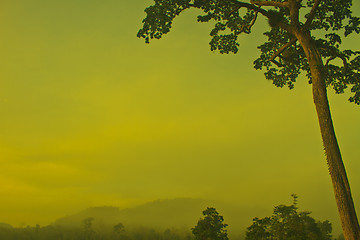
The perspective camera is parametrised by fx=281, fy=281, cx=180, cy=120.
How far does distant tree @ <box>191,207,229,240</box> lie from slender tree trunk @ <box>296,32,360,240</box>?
32.5 metres

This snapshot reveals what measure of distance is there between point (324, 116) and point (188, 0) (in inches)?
383

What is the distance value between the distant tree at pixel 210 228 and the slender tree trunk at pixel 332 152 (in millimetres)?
32490

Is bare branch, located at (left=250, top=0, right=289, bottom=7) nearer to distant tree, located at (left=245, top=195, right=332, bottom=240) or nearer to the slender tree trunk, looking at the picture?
the slender tree trunk

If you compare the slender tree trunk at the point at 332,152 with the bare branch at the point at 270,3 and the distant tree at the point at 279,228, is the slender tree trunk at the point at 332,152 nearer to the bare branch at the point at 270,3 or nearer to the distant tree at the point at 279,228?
the bare branch at the point at 270,3

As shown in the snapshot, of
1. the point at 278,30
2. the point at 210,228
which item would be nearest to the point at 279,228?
the point at 210,228

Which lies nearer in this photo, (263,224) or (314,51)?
(314,51)

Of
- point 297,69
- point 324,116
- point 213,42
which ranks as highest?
point 213,42

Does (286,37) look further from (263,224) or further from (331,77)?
(263,224)

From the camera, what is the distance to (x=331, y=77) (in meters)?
16.8

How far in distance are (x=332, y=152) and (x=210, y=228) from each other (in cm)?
3323

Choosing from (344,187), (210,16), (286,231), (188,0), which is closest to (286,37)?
(210,16)

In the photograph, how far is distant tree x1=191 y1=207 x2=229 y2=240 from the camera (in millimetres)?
40938

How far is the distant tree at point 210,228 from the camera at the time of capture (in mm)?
40938

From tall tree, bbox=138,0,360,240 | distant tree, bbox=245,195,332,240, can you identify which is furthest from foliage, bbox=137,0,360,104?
distant tree, bbox=245,195,332,240
